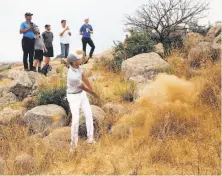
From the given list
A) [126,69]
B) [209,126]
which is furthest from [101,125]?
[126,69]

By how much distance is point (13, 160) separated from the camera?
7730 mm

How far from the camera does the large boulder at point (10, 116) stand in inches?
421

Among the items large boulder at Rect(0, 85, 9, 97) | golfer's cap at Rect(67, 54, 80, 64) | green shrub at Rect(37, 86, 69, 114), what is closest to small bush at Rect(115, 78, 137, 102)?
green shrub at Rect(37, 86, 69, 114)

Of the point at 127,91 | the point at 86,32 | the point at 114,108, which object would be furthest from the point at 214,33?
the point at 114,108

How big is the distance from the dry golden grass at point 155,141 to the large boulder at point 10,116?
66cm

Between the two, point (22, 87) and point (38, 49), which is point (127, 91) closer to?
point (22, 87)

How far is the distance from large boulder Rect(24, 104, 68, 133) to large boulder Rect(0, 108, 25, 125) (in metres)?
0.32

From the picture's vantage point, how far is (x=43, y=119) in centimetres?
1038

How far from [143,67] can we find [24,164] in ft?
21.8

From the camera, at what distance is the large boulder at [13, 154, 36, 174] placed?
7488mm

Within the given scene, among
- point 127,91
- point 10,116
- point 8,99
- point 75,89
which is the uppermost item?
point 75,89

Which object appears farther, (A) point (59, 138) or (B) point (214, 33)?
(B) point (214, 33)

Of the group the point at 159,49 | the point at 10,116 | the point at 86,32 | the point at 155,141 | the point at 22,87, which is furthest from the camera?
the point at 86,32

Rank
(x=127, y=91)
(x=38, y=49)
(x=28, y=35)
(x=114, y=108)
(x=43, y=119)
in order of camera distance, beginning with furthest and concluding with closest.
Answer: (x=38, y=49), (x=28, y=35), (x=127, y=91), (x=114, y=108), (x=43, y=119)
